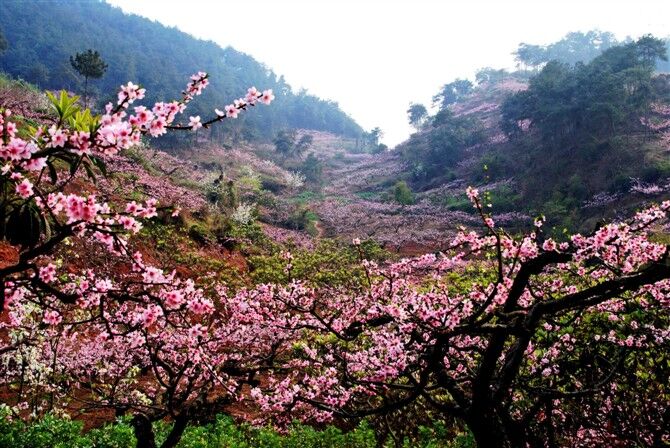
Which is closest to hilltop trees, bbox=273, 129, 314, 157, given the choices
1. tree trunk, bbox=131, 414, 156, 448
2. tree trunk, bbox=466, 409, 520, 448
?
tree trunk, bbox=131, 414, 156, 448

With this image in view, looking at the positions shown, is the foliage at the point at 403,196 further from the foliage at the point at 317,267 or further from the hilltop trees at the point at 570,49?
the hilltop trees at the point at 570,49

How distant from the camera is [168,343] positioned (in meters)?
7.68

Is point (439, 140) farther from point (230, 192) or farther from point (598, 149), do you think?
point (230, 192)

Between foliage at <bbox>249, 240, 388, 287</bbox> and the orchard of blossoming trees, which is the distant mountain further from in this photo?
the orchard of blossoming trees

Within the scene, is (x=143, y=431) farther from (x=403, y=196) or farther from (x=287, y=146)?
(x=287, y=146)

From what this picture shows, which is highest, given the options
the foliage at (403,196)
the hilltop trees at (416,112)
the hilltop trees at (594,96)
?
the hilltop trees at (416,112)

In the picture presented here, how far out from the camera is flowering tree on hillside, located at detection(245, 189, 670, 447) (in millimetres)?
3404

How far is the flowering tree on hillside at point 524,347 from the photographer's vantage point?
11.2ft

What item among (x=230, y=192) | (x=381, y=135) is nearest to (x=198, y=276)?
(x=230, y=192)

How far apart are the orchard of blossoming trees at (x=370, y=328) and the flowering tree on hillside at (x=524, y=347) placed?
28mm

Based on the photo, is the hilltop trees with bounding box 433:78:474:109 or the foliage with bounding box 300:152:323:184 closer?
the foliage with bounding box 300:152:323:184

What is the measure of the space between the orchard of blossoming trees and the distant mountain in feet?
184

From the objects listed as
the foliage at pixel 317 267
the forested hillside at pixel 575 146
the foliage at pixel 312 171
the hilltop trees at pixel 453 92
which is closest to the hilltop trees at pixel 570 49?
the hilltop trees at pixel 453 92

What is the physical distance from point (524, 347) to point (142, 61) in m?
93.6
